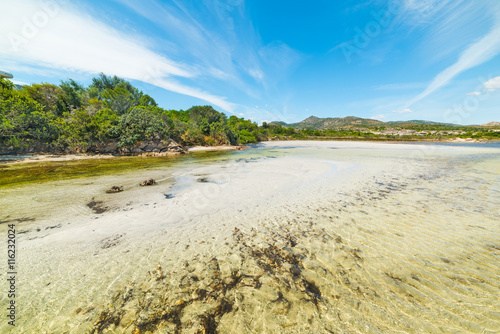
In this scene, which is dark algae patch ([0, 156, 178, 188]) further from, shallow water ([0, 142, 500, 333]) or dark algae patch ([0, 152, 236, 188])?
shallow water ([0, 142, 500, 333])

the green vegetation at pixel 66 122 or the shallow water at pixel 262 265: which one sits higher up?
the green vegetation at pixel 66 122

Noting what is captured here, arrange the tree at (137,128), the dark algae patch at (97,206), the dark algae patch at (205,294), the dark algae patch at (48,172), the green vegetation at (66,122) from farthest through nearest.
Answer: the tree at (137,128) → the green vegetation at (66,122) → the dark algae patch at (48,172) → the dark algae patch at (97,206) → the dark algae patch at (205,294)

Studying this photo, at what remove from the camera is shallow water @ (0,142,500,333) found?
2.42 meters

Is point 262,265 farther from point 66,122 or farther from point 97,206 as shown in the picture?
point 66,122

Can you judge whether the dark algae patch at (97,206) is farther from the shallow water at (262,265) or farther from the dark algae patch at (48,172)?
the dark algae patch at (48,172)

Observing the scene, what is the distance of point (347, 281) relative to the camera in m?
3.11

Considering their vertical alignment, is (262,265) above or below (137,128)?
below

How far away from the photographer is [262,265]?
3547mm

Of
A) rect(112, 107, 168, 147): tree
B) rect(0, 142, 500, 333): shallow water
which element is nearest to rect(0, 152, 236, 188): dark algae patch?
rect(0, 142, 500, 333): shallow water

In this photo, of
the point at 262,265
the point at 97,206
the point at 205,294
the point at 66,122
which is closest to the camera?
the point at 205,294

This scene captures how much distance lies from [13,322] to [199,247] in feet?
9.42

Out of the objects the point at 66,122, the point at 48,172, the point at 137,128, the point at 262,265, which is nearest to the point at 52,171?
the point at 48,172

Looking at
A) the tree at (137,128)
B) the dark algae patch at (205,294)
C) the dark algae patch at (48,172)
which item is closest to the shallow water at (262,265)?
the dark algae patch at (205,294)

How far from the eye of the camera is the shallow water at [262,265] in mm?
2416
